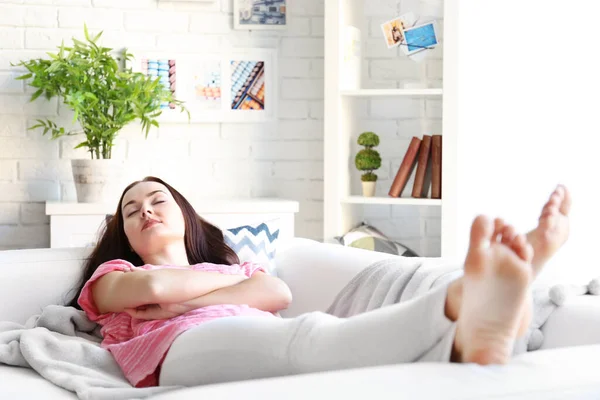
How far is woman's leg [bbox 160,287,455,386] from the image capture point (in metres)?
1.16

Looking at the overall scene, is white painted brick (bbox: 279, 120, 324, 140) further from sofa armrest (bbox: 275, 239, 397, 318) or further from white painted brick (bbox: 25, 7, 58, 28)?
sofa armrest (bbox: 275, 239, 397, 318)

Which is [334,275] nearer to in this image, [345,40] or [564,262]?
[564,262]

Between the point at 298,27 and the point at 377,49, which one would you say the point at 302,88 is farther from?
the point at 377,49

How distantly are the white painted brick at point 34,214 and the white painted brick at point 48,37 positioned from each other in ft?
2.17

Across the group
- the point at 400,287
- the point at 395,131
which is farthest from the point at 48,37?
the point at 400,287

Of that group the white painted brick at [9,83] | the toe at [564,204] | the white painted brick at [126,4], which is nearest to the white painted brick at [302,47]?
the white painted brick at [126,4]

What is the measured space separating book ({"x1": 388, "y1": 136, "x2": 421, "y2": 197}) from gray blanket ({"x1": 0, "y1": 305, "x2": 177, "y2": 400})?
6.02 feet

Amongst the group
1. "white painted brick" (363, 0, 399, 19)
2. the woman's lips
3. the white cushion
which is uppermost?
"white painted brick" (363, 0, 399, 19)

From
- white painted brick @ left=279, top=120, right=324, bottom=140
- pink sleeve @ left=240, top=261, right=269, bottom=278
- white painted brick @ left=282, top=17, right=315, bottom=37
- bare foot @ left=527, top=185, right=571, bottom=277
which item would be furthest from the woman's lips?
white painted brick @ left=282, top=17, right=315, bottom=37

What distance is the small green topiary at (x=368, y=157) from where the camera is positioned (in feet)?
11.8

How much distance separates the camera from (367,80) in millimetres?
3828

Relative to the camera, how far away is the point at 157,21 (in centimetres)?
380

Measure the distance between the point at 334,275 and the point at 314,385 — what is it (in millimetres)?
1275

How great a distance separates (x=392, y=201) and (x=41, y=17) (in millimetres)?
1663
